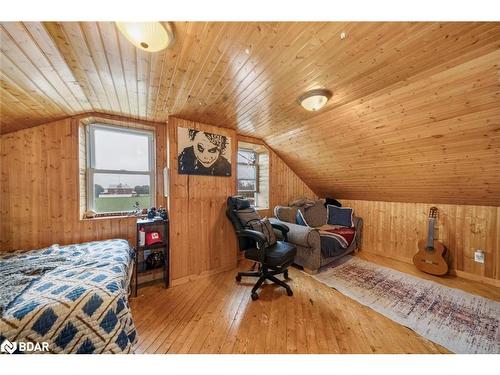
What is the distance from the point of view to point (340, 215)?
3557 mm

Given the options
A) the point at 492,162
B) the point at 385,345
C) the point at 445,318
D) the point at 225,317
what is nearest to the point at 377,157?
the point at 492,162

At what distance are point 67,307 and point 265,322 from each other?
149 cm

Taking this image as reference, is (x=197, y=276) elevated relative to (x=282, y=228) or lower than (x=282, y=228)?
lower

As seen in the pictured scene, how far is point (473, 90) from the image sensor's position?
141cm

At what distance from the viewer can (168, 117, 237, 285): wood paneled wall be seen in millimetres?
2350

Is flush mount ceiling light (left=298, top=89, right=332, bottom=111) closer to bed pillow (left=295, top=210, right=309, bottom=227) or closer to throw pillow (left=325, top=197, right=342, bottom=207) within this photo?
bed pillow (left=295, top=210, right=309, bottom=227)

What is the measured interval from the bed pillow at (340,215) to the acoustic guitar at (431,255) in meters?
0.99

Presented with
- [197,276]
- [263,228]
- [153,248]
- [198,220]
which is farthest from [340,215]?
[153,248]

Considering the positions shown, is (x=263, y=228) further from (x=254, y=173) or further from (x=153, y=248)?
(x=254, y=173)

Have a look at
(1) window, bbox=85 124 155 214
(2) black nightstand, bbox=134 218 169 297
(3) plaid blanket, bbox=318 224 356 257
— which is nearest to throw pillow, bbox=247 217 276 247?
(3) plaid blanket, bbox=318 224 356 257

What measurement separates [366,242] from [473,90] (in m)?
2.89

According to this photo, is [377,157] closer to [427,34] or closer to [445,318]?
[427,34]

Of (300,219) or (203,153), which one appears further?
(300,219)

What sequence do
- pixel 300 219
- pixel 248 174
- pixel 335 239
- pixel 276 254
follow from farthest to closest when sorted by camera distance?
pixel 248 174 < pixel 300 219 < pixel 335 239 < pixel 276 254
